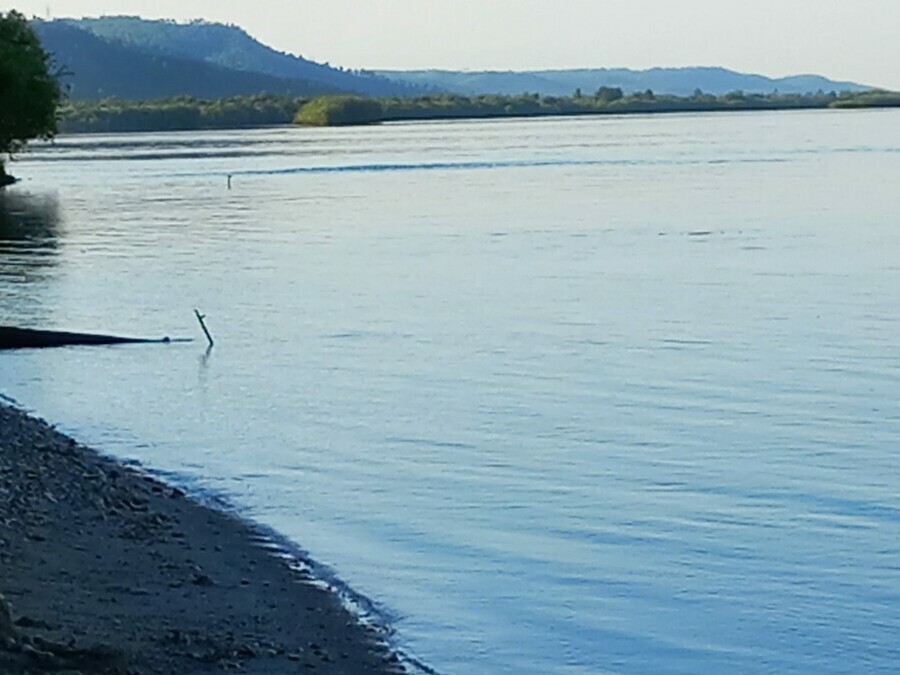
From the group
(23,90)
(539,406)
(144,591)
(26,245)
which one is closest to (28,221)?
(26,245)

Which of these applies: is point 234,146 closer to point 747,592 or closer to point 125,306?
point 125,306

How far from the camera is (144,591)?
1367 cm

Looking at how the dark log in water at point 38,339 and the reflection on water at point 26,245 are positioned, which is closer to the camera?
the dark log in water at point 38,339

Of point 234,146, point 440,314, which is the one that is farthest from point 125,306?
point 234,146

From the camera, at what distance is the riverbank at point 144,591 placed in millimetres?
11516

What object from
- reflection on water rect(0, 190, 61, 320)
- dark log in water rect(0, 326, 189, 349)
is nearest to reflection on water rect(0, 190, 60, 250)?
reflection on water rect(0, 190, 61, 320)

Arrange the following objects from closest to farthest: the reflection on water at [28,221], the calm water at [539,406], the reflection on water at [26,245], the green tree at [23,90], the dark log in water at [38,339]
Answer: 1. the calm water at [539,406]
2. the dark log in water at [38,339]
3. the reflection on water at [26,245]
4. the reflection on water at [28,221]
5. the green tree at [23,90]

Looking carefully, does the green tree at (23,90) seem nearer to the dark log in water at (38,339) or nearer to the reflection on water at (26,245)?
the reflection on water at (26,245)

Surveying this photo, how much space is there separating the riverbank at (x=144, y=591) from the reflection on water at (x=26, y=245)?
70.2 ft

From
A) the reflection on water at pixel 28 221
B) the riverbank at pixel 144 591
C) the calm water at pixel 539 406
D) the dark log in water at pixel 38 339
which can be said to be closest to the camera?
the riverbank at pixel 144 591

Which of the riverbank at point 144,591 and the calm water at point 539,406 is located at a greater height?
the riverbank at point 144,591

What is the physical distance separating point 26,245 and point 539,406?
37.0m

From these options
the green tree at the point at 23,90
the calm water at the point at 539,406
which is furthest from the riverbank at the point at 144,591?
the green tree at the point at 23,90

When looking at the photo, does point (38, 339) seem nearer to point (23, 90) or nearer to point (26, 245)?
point (26, 245)
